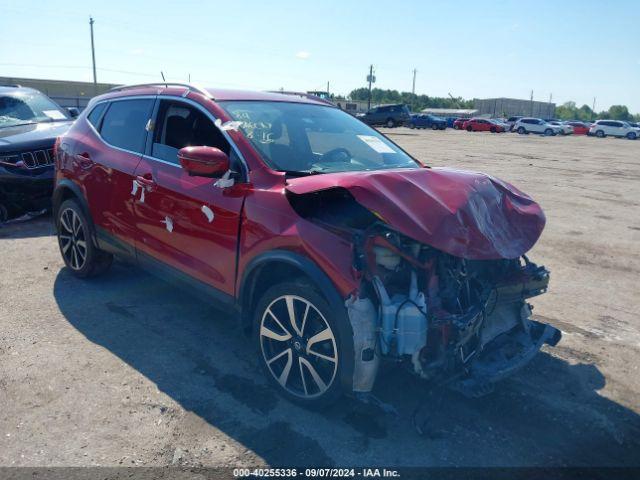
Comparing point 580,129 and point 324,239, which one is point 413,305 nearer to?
point 324,239

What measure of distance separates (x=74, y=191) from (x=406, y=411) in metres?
3.75

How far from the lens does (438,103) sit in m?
125

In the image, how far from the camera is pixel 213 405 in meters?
3.30

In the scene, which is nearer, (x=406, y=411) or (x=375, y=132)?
(x=406, y=411)

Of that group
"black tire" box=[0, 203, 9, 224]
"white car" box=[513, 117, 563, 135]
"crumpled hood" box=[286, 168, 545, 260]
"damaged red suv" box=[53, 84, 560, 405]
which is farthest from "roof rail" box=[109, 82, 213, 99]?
"white car" box=[513, 117, 563, 135]

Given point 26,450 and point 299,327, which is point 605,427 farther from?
point 26,450

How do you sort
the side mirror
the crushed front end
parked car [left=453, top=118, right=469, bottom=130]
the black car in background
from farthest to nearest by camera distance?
parked car [left=453, top=118, right=469, bottom=130] < the black car in background < the side mirror < the crushed front end

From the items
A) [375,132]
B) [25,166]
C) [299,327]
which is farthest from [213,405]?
[25,166]

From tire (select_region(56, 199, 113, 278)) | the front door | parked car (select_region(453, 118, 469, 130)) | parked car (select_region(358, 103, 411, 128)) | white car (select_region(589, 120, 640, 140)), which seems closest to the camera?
the front door

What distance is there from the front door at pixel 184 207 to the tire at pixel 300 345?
43 cm

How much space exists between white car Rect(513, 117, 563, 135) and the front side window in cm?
A: 5197

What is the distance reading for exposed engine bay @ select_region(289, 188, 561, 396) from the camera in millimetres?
2873

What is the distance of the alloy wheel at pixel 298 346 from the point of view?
3084 millimetres

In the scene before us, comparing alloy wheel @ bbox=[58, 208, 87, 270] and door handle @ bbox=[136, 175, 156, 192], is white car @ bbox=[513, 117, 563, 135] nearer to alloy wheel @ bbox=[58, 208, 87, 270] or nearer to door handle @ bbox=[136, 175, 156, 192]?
alloy wheel @ bbox=[58, 208, 87, 270]
